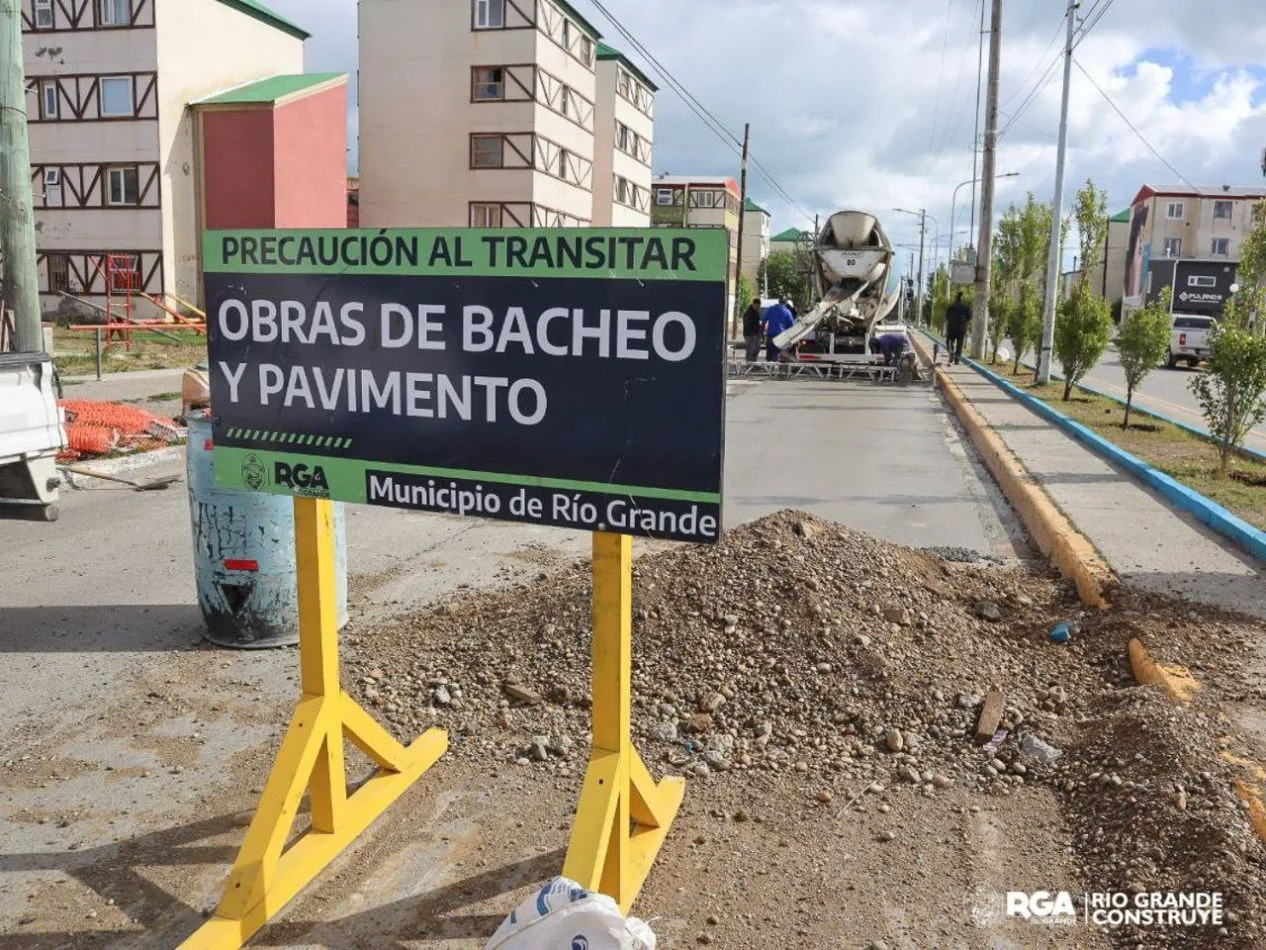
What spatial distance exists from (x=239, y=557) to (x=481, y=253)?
9.12 ft

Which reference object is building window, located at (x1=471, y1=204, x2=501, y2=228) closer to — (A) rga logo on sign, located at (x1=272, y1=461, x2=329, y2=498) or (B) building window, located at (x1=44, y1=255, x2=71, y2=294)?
(B) building window, located at (x1=44, y1=255, x2=71, y2=294)

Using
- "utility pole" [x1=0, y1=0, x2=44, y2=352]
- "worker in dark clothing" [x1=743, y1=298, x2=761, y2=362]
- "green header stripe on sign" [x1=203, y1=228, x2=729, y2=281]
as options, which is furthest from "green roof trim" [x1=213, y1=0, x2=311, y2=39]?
"green header stripe on sign" [x1=203, y1=228, x2=729, y2=281]

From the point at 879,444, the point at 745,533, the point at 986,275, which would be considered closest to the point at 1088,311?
the point at 879,444

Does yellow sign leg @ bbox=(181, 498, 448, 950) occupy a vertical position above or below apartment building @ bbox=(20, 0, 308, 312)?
below

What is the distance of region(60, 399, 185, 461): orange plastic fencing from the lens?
10828 mm

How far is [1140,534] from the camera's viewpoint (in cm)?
761

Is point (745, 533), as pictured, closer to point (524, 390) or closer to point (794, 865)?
point (794, 865)

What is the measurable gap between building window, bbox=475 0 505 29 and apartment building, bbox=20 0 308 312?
876cm

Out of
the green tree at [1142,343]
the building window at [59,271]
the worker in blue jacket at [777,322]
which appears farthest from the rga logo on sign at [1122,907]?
the building window at [59,271]

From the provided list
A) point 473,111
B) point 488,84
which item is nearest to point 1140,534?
point 473,111

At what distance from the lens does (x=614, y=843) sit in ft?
10.2

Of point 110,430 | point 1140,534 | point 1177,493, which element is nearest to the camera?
point 1140,534

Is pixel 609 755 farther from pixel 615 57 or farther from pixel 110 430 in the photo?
pixel 615 57

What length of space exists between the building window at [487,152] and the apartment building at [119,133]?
8.87 meters
